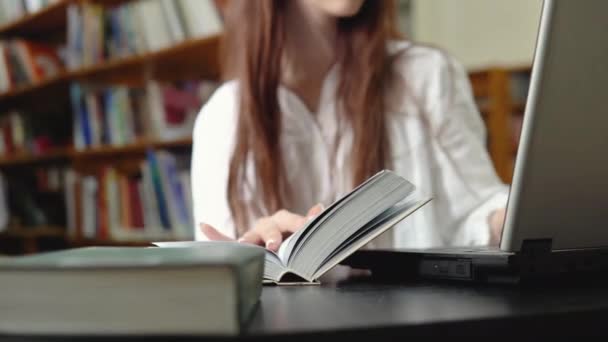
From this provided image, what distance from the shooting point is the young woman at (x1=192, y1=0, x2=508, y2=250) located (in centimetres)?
127

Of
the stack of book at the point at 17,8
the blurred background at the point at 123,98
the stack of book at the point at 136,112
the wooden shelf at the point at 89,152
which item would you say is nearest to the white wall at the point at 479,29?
the blurred background at the point at 123,98

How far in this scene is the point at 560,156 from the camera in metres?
0.48

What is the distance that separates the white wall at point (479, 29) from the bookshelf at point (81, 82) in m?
1.43

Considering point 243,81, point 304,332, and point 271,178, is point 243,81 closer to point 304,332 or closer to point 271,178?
point 271,178

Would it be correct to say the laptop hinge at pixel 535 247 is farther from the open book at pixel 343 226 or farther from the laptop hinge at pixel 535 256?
the open book at pixel 343 226

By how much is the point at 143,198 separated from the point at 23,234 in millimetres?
1314

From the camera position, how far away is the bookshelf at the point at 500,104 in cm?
308

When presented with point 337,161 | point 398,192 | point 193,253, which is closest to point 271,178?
Result: point 337,161

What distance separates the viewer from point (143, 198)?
8.49 ft

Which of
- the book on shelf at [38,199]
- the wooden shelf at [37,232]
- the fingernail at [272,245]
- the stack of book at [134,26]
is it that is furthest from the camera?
the book on shelf at [38,199]

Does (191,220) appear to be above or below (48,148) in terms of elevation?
below

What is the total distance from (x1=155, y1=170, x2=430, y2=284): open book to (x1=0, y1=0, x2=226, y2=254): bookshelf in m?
1.72

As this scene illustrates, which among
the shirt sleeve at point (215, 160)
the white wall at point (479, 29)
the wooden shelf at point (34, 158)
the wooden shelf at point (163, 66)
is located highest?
the white wall at point (479, 29)

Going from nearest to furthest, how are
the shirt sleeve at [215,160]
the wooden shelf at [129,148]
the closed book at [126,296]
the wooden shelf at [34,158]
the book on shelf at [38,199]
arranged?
the closed book at [126,296], the shirt sleeve at [215,160], the wooden shelf at [129,148], the wooden shelf at [34,158], the book on shelf at [38,199]
